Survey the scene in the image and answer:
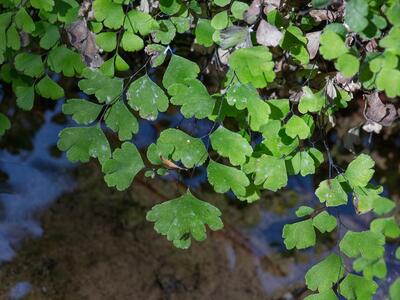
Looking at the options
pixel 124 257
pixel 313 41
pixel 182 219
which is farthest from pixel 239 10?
pixel 124 257

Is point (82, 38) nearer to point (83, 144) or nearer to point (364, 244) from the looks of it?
point (83, 144)

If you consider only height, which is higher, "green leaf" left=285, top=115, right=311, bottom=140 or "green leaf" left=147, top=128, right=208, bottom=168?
"green leaf" left=285, top=115, right=311, bottom=140

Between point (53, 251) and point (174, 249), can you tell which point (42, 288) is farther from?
point (174, 249)

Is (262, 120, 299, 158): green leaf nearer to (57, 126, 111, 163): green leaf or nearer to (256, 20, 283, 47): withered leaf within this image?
(256, 20, 283, 47): withered leaf

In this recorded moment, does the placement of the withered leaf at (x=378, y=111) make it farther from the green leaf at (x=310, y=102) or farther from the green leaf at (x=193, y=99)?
the green leaf at (x=193, y=99)

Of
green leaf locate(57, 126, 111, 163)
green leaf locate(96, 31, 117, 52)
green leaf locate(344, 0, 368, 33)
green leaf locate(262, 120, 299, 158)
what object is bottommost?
green leaf locate(57, 126, 111, 163)

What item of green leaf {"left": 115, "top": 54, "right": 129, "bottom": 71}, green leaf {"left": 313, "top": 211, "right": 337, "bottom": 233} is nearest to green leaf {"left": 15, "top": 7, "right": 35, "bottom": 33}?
green leaf {"left": 115, "top": 54, "right": 129, "bottom": 71}

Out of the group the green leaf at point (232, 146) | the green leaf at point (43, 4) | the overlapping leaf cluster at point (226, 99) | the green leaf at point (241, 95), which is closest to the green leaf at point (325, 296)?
the overlapping leaf cluster at point (226, 99)
